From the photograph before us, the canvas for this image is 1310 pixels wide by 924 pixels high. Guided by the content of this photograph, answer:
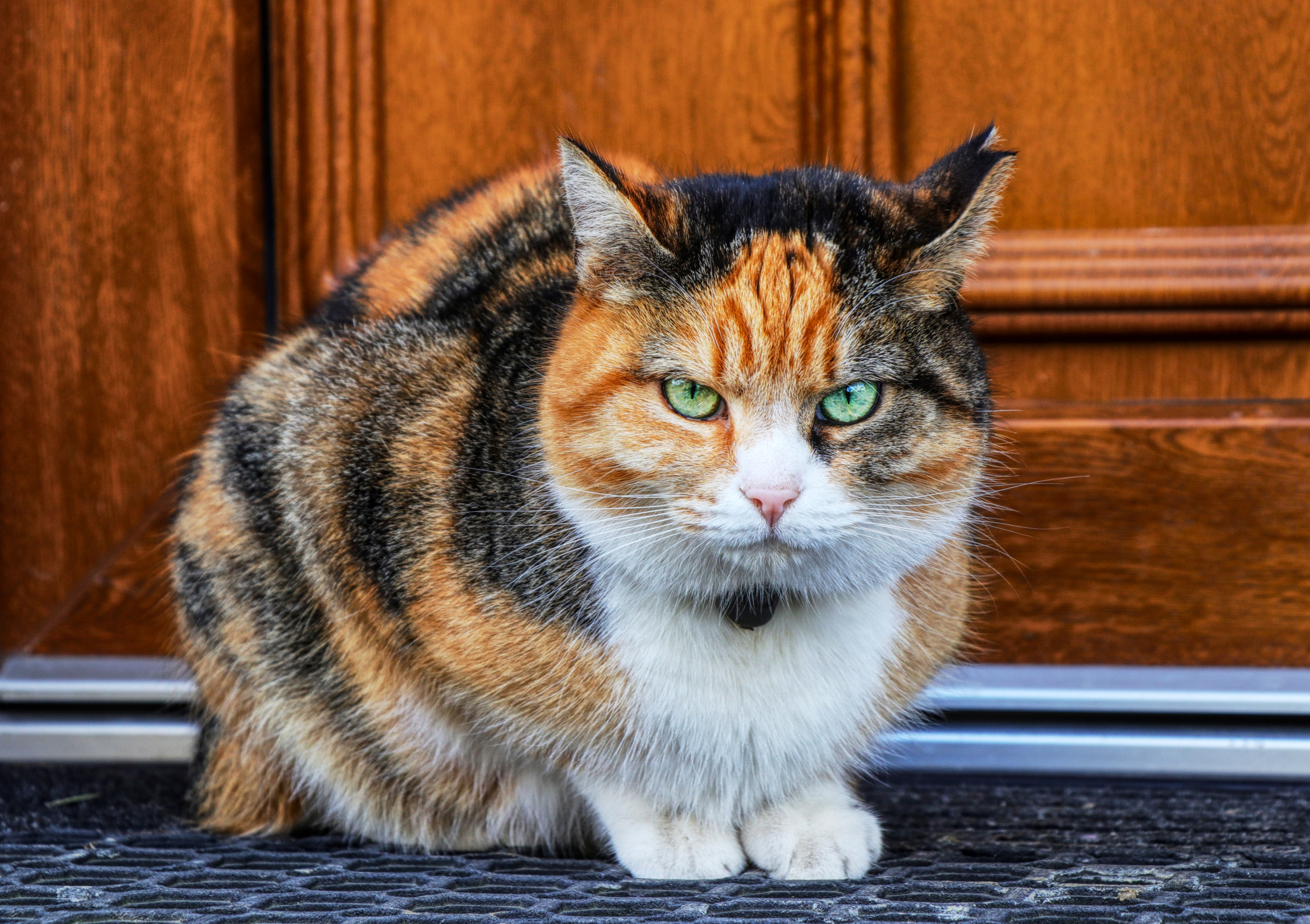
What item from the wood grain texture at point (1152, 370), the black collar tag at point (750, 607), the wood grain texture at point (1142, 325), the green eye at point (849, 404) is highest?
the wood grain texture at point (1142, 325)

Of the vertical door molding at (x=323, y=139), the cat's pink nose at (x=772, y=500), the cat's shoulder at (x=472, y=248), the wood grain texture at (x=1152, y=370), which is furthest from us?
the vertical door molding at (x=323, y=139)

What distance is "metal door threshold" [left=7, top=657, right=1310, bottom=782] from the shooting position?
2.03 m

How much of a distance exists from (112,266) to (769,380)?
1452 mm

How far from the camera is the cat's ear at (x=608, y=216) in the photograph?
139cm

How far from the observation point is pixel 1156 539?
2.12 m

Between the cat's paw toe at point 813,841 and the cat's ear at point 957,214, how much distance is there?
2.06 feet

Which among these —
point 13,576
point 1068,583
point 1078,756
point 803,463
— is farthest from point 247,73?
point 1078,756

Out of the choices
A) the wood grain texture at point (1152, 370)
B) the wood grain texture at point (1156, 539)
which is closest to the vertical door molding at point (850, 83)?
the wood grain texture at point (1152, 370)

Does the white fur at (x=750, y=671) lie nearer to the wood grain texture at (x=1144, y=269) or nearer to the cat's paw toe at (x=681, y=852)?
the cat's paw toe at (x=681, y=852)

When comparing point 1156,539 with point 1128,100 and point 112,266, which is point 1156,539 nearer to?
point 1128,100

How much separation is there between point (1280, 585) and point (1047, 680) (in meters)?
0.40

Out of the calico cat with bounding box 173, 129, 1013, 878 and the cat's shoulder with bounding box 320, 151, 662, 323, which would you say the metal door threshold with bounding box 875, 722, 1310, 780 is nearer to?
the calico cat with bounding box 173, 129, 1013, 878

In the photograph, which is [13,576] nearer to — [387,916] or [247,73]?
[247,73]

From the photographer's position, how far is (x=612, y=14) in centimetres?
221
